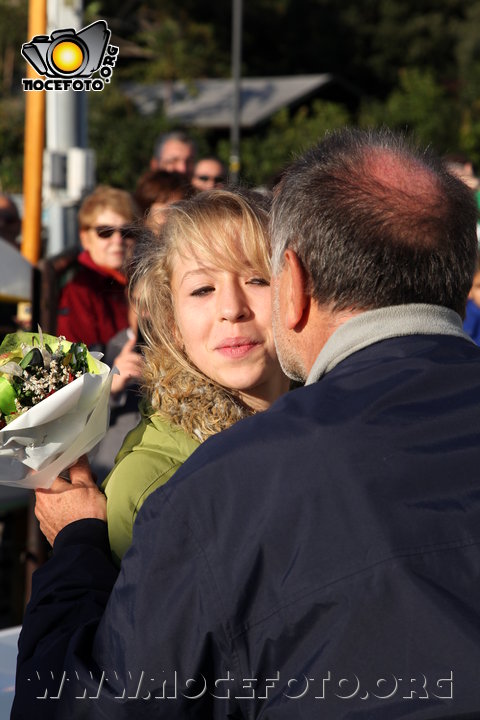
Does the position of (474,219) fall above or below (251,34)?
above

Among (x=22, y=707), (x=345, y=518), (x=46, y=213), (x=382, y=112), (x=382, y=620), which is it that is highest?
(x=345, y=518)

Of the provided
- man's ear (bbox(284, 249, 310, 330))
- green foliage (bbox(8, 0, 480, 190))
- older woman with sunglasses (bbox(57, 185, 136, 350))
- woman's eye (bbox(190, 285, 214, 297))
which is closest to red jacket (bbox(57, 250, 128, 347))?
older woman with sunglasses (bbox(57, 185, 136, 350))

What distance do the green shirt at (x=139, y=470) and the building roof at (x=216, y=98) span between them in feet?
123

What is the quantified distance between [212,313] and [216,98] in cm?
4104

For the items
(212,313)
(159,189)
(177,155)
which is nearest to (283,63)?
(177,155)

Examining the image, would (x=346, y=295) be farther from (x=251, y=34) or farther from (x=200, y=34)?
(x=251, y=34)

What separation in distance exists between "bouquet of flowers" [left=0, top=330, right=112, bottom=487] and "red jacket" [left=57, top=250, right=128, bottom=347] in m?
2.43

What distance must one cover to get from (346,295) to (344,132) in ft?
1.44

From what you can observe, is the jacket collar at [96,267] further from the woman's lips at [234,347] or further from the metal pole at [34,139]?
the woman's lips at [234,347]

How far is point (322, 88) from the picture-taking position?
46.5m

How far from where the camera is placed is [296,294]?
177 centimetres

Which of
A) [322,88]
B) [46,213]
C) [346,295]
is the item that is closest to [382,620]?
[346,295]

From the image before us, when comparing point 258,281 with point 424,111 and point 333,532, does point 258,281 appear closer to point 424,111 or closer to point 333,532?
point 333,532

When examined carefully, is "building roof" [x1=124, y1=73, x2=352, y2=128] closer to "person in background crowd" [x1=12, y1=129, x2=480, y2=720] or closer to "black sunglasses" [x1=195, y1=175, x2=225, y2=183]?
"black sunglasses" [x1=195, y1=175, x2=225, y2=183]
